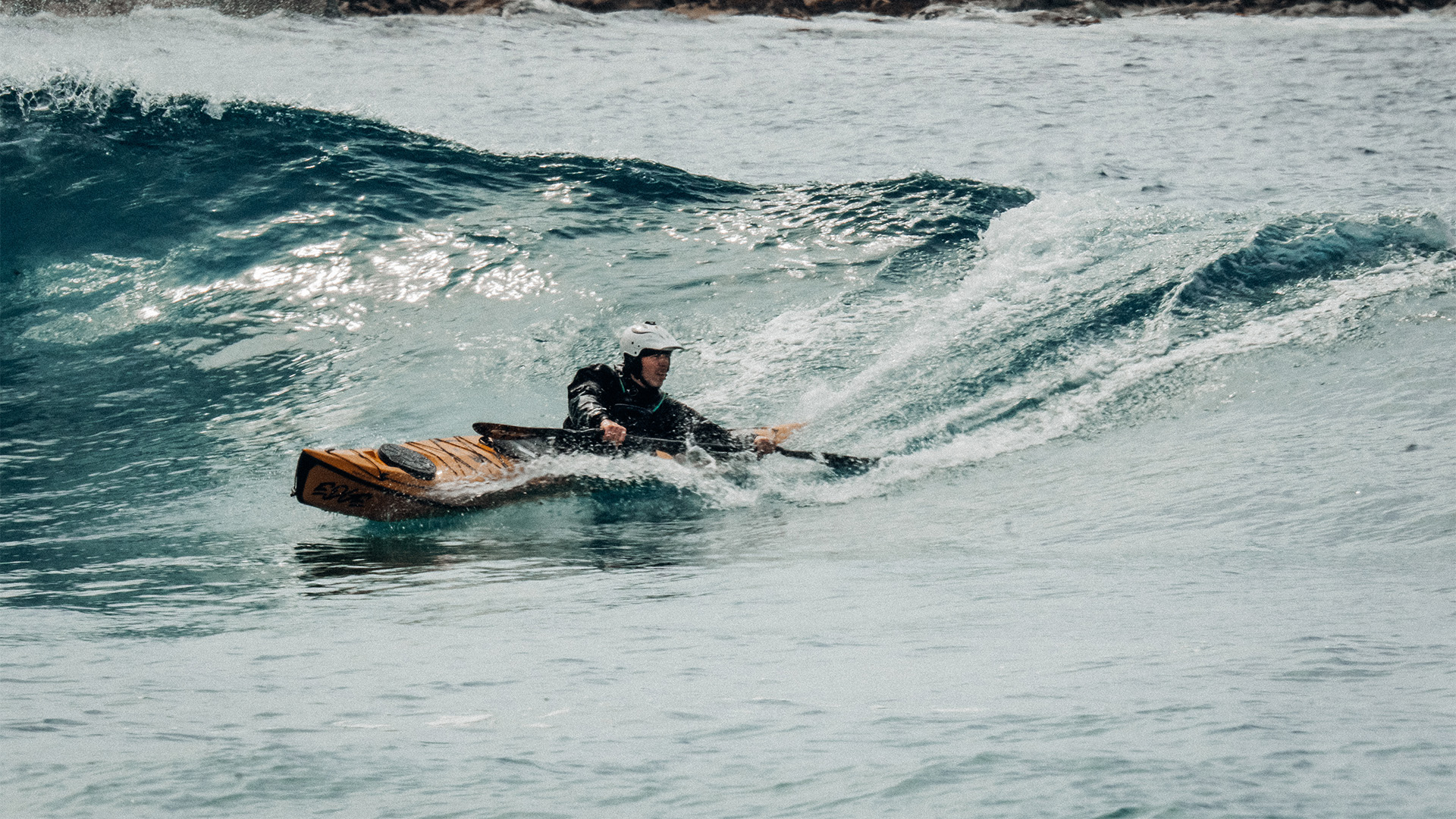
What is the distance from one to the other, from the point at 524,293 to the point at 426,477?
15.3ft

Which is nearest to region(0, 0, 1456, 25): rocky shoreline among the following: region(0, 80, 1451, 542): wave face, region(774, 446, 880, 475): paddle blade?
region(0, 80, 1451, 542): wave face

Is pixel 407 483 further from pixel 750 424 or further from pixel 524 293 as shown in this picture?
pixel 524 293

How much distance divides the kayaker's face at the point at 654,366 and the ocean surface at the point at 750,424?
633 mm

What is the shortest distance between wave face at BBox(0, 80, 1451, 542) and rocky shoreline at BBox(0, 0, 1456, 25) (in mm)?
11387

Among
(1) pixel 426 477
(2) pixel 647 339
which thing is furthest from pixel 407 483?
(2) pixel 647 339

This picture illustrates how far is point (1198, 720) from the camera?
7.55 ft

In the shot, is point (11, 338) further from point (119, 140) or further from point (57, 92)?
point (57, 92)

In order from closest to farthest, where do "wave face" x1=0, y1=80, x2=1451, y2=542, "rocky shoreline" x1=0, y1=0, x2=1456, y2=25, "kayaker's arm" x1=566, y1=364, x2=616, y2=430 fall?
1. "kayaker's arm" x1=566, y1=364, x2=616, y2=430
2. "wave face" x1=0, y1=80, x2=1451, y2=542
3. "rocky shoreline" x1=0, y1=0, x2=1456, y2=25

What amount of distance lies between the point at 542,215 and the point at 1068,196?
5.78 meters

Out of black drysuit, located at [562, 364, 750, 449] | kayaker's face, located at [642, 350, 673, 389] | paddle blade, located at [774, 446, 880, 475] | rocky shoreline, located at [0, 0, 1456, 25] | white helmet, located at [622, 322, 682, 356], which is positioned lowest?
paddle blade, located at [774, 446, 880, 475]

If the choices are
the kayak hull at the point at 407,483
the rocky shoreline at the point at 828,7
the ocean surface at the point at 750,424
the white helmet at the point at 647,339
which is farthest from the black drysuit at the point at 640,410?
the rocky shoreline at the point at 828,7

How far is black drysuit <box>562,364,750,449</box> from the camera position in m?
6.73

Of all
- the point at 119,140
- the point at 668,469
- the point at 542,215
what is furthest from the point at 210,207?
the point at 668,469

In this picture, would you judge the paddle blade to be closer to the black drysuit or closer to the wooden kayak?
the black drysuit
